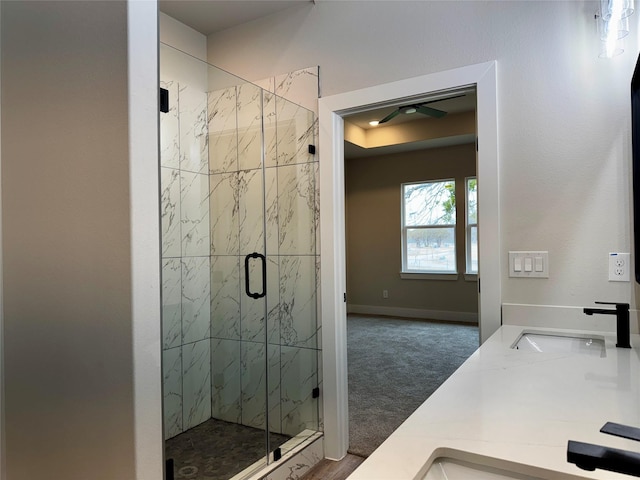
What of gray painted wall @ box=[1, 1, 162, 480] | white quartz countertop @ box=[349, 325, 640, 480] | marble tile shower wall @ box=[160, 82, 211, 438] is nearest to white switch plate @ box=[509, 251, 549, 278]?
white quartz countertop @ box=[349, 325, 640, 480]

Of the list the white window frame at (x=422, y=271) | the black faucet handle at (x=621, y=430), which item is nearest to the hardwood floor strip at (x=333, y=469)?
the black faucet handle at (x=621, y=430)

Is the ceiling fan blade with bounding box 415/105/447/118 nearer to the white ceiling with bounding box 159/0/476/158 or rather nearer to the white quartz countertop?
Result: the white ceiling with bounding box 159/0/476/158

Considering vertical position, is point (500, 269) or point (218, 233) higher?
point (218, 233)

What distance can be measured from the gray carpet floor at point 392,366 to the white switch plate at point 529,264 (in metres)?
1.38

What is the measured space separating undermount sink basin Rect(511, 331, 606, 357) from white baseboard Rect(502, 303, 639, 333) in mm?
65

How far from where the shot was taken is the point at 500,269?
199cm

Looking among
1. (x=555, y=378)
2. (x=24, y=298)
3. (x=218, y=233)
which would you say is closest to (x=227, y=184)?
(x=218, y=233)

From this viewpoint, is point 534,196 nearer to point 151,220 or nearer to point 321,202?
point 321,202

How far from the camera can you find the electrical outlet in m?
1.74

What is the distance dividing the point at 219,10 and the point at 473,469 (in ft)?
8.94

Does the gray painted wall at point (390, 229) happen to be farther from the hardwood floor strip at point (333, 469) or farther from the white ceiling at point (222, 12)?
the hardwood floor strip at point (333, 469)

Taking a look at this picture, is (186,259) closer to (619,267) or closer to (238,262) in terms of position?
(238,262)

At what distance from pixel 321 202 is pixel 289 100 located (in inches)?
26.5

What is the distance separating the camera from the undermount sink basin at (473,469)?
0.75 m
